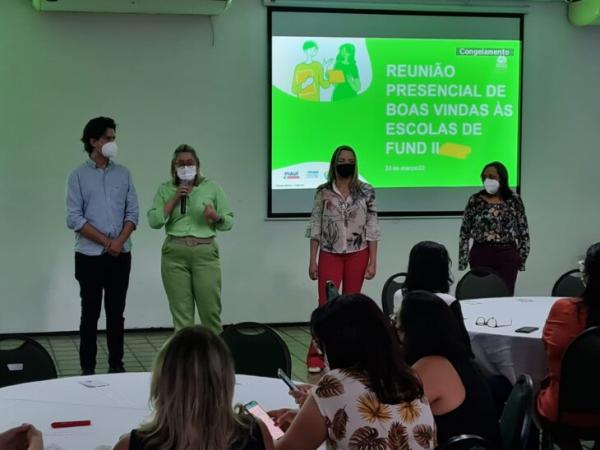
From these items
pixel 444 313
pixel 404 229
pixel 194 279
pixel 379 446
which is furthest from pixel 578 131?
pixel 379 446

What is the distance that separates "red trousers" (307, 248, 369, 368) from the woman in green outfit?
0.75 meters

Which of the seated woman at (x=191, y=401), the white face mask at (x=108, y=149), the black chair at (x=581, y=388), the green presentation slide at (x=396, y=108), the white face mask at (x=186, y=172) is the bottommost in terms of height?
the black chair at (x=581, y=388)

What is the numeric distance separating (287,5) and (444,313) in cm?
555

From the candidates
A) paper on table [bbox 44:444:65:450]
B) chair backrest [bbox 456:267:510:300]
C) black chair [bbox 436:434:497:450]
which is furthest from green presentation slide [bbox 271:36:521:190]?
black chair [bbox 436:434:497:450]

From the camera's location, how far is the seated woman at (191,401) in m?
2.01

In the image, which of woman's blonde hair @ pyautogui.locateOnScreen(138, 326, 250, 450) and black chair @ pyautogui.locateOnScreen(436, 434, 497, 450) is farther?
black chair @ pyautogui.locateOnScreen(436, 434, 497, 450)

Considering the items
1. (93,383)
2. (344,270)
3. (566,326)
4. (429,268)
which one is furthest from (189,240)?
(566,326)

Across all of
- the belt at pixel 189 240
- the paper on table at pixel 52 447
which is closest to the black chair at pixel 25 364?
the paper on table at pixel 52 447

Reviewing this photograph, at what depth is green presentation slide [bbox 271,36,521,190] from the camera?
7.95 metres

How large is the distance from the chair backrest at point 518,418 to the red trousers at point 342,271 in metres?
3.35

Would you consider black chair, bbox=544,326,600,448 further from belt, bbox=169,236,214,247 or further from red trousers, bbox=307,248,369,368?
belt, bbox=169,236,214,247

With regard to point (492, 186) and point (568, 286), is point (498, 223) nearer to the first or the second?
point (492, 186)

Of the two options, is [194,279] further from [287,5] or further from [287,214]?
[287,5]

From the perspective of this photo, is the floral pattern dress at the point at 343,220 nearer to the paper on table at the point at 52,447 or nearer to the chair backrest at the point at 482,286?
the chair backrest at the point at 482,286
